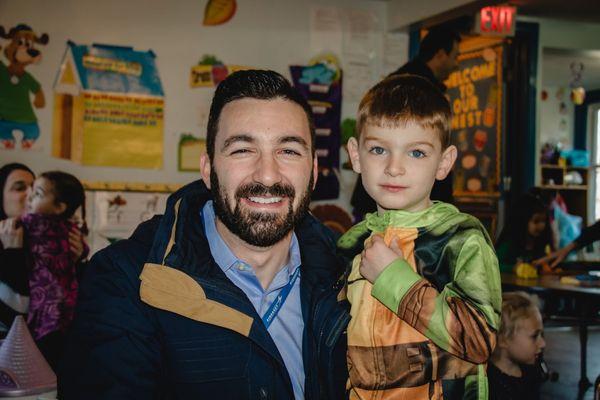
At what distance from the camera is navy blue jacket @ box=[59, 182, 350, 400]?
1.44 m

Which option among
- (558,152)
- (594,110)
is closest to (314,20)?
(558,152)

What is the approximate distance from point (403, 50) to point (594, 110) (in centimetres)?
811

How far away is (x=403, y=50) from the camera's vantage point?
4793 millimetres

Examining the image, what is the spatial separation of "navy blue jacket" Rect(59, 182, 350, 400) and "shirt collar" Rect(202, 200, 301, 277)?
0.10 m

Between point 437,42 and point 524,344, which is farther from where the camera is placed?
point 437,42

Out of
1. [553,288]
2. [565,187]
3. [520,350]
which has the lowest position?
[520,350]

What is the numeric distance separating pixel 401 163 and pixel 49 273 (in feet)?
6.58

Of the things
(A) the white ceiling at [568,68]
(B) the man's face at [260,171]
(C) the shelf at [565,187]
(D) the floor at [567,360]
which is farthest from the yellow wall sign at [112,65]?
(C) the shelf at [565,187]

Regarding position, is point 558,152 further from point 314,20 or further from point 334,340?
point 334,340

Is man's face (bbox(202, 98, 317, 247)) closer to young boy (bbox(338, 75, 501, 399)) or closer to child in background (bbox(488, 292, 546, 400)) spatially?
young boy (bbox(338, 75, 501, 399))

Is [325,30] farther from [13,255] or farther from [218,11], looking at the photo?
[13,255]

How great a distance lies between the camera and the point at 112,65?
4031 mm

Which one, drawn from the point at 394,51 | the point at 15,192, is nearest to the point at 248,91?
the point at 15,192

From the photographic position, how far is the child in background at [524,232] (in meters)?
5.06
